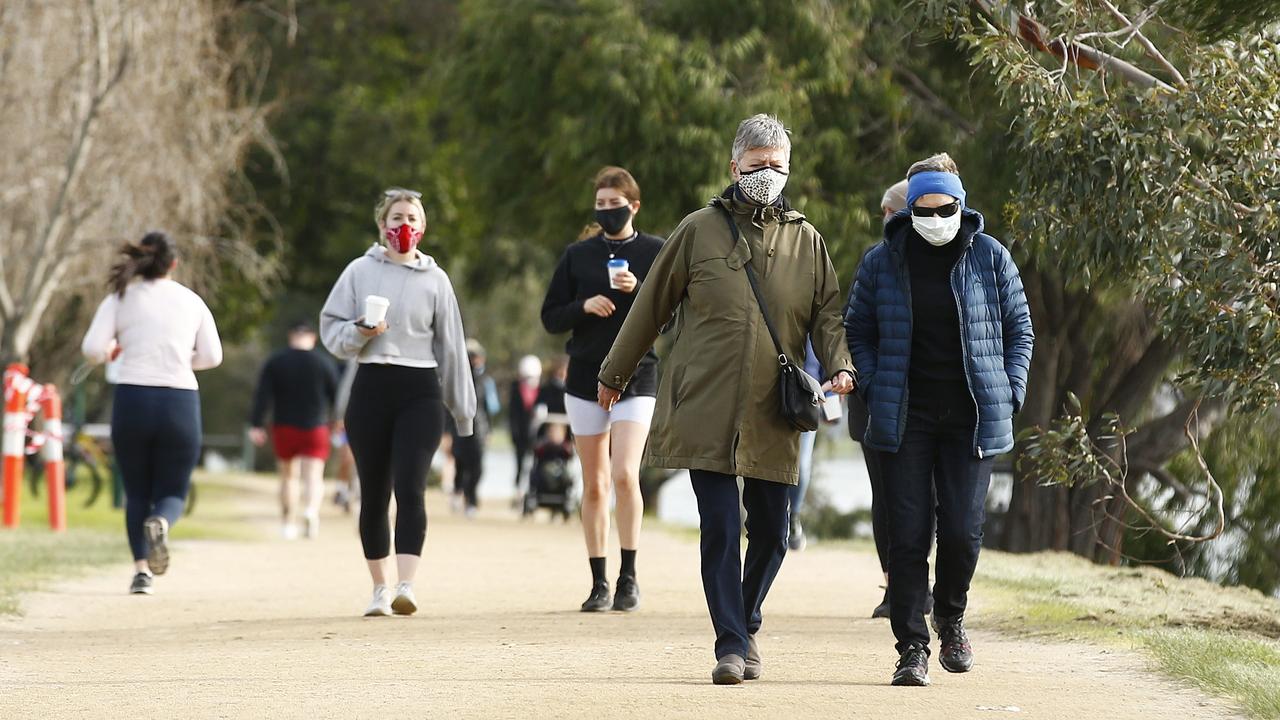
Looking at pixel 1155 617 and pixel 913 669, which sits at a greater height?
pixel 913 669

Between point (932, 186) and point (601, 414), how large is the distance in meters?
3.04

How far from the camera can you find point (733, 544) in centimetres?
728

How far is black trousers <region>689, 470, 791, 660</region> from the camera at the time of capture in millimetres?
7207

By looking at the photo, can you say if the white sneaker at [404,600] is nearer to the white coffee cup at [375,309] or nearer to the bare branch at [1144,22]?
the white coffee cup at [375,309]

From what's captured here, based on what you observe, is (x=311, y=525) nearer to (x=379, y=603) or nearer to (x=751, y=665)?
(x=379, y=603)

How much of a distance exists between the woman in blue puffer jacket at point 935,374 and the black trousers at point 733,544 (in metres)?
0.42

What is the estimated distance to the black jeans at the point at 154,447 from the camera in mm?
11328

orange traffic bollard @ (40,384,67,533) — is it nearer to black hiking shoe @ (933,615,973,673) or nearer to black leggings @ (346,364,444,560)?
black leggings @ (346,364,444,560)

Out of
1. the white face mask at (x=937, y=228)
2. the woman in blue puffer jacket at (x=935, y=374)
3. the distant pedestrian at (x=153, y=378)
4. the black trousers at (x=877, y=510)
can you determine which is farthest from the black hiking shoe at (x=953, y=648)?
the distant pedestrian at (x=153, y=378)

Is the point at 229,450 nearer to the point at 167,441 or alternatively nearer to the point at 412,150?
the point at 412,150

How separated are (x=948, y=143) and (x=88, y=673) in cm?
1235

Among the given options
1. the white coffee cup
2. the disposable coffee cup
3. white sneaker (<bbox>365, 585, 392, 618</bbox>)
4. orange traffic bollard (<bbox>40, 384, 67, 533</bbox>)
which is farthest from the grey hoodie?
orange traffic bollard (<bbox>40, 384, 67, 533</bbox>)

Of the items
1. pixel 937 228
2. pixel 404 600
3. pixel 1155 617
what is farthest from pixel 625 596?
pixel 937 228

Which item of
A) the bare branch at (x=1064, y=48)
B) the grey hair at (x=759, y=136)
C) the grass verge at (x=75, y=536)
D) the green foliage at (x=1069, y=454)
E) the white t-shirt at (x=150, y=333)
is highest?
the bare branch at (x=1064, y=48)
